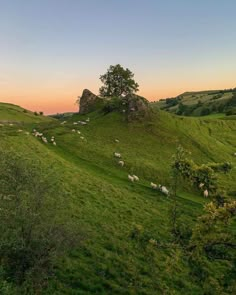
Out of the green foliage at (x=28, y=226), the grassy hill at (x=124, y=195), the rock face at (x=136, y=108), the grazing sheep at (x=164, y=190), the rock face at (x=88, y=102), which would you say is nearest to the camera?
the green foliage at (x=28, y=226)

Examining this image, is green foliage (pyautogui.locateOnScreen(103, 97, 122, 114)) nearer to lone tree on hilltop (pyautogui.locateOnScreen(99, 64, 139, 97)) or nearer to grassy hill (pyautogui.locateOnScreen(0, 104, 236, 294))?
grassy hill (pyautogui.locateOnScreen(0, 104, 236, 294))

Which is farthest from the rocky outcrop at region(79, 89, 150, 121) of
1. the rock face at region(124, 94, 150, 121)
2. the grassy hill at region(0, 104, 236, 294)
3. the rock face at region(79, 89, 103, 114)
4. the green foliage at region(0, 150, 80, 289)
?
the green foliage at region(0, 150, 80, 289)

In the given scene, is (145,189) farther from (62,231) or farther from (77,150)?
(62,231)

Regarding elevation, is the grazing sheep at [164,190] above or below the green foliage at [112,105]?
below

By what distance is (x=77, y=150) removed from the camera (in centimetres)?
5544

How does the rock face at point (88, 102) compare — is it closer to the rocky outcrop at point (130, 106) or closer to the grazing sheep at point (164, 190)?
the rocky outcrop at point (130, 106)

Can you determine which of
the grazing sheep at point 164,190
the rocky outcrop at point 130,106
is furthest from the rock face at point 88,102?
the grazing sheep at point 164,190

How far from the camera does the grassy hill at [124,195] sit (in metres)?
23.6

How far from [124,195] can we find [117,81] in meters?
74.2

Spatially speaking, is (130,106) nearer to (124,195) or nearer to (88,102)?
(88,102)

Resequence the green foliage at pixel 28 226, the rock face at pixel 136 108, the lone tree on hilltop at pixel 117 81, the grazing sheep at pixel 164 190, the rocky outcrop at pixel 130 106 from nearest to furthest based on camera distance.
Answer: the green foliage at pixel 28 226
the grazing sheep at pixel 164 190
the rock face at pixel 136 108
the rocky outcrop at pixel 130 106
the lone tree on hilltop at pixel 117 81

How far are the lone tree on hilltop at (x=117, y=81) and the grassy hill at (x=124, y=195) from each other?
29517 millimetres

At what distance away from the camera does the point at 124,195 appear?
39.7m

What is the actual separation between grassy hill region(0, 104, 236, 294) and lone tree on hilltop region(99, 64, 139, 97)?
29.5 metres
